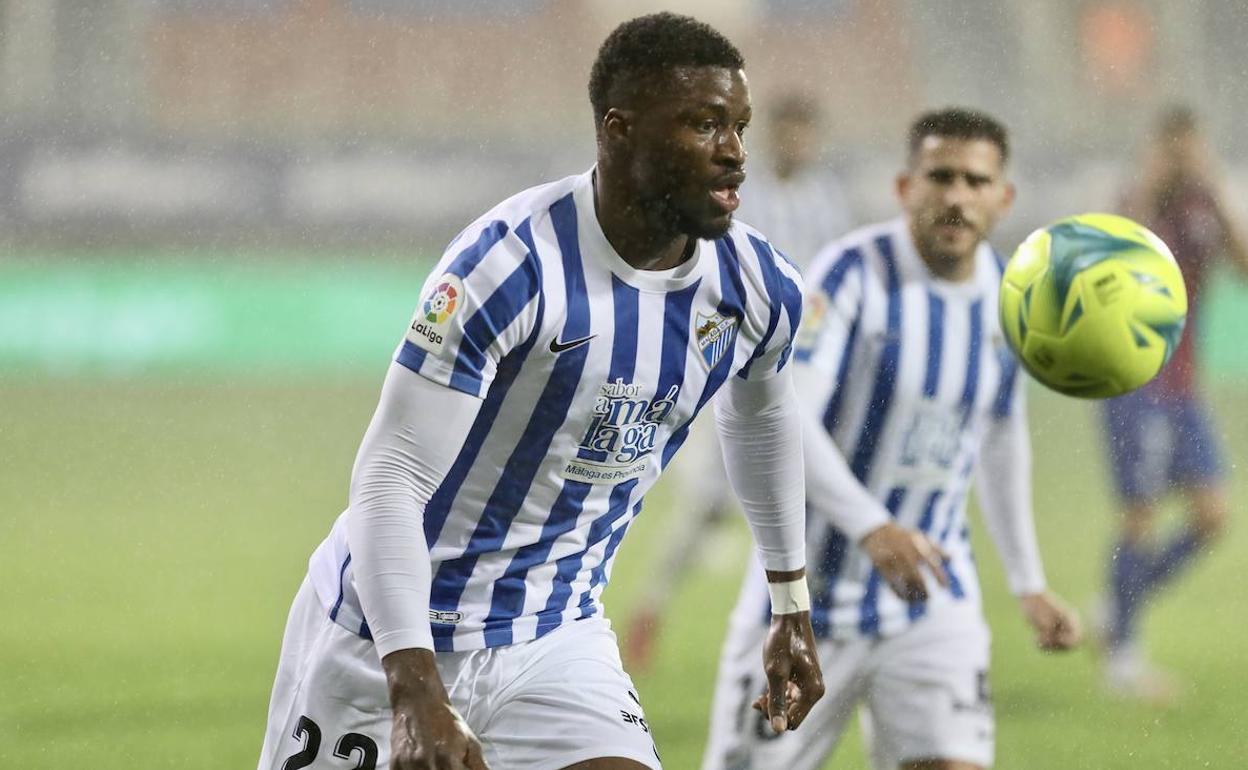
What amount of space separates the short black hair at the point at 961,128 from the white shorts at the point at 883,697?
1078 mm

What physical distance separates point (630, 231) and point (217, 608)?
502cm

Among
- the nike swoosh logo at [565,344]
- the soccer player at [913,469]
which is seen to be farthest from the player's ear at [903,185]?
the nike swoosh logo at [565,344]

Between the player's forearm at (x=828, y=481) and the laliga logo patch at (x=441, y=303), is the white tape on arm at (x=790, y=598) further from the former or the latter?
the laliga logo patch at (x=441, y=303)

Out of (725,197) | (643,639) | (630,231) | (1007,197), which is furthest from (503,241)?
(643,639)

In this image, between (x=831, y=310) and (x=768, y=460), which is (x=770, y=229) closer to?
(x=831, y=310)

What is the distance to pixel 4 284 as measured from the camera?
952cm

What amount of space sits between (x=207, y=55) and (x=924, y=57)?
18.5 feet

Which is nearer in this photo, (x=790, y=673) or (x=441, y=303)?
(x=441, y=303)

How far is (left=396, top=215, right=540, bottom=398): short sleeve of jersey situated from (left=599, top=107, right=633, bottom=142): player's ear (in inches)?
9.5

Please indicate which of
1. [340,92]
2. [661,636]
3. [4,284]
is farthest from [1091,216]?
[340,92]

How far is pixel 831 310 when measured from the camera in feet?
12.6

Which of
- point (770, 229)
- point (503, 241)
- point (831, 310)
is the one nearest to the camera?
point (503, 241)

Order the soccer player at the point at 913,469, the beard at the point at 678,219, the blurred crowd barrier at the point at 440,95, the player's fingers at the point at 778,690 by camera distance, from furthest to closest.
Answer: the blurred crowd barrier at the point at 440,95 → the soccer player at the point at 913,469 → the player's fingers at the point at 778,690 → the beard at the point at 678,219

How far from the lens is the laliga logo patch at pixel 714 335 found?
8.93ft
